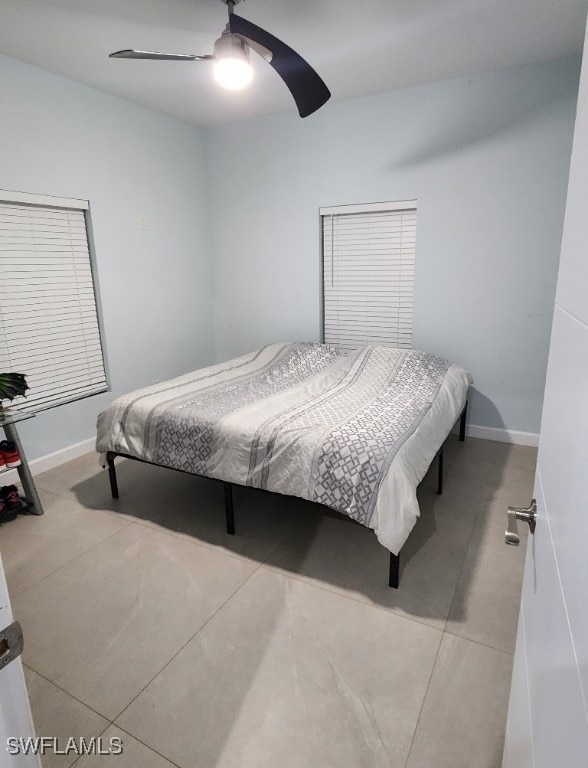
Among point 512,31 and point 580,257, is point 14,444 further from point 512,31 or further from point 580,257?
point 512,31

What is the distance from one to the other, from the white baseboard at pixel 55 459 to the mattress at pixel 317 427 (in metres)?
0.76

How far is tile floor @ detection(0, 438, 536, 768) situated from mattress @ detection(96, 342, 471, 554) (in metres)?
0.35

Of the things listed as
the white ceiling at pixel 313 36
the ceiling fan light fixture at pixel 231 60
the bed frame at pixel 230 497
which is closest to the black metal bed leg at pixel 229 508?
the bed frame at pixel 230 497

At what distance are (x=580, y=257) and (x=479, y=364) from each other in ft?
9.83

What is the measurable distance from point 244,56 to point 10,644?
2.29m

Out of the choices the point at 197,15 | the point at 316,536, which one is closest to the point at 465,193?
the point at 197,15

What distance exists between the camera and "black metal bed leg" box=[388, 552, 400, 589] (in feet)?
6.23

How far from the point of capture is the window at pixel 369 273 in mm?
3561

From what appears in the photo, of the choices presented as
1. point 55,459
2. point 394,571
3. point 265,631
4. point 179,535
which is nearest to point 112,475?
point 179,535

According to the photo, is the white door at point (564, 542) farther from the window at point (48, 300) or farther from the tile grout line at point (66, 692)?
the window at point (48, 300)

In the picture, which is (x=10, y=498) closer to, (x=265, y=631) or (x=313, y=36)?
(x=265, y=631)

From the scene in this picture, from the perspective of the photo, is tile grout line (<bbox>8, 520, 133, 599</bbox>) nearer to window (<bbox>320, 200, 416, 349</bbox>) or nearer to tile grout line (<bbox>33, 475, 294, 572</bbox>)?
tile grout line (<bbox>33, 475, 294, 572</bbox>)

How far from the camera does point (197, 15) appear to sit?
2.22 m

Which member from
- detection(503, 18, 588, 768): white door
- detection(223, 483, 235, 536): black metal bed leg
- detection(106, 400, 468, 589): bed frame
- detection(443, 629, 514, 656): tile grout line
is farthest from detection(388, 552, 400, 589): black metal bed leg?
detection(503, 18, 588, 768): white door
